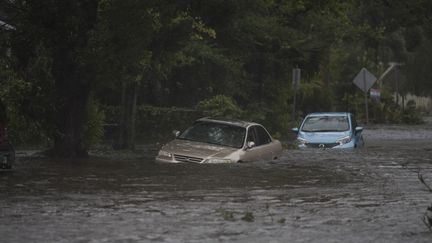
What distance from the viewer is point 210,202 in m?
11.6

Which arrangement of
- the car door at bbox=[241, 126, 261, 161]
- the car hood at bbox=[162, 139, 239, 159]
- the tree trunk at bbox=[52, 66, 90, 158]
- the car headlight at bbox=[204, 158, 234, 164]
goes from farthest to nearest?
1. the tree trunk at bbox=[52, 66, 90, 158]
2. the car door at bbox=[241, 126, 261, 161]
3. the car hood at bbox=[162, 139, 239, 159]
4. the car headlight at bbox=[204, 158, 234, 164]

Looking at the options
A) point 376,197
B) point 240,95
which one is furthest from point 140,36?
point 240,95

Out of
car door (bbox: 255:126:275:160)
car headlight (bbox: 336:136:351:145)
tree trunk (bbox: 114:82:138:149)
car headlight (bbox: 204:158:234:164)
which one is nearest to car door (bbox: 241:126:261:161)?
car door (bbox: 255:126:275:160)

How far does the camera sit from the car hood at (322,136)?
2494cm

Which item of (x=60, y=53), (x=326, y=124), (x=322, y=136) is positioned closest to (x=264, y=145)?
(x=60, y=53)

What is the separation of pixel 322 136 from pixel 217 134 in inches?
292

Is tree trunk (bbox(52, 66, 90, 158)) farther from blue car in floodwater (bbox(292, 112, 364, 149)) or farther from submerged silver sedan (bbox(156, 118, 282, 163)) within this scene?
blue car in floodwater (bbox(292, 112, 364, 149))

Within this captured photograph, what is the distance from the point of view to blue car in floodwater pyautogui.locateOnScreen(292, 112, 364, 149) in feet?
81.8

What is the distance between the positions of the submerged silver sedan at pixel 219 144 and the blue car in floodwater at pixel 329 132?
17.7 feet

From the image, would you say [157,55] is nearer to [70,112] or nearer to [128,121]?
[128,121]

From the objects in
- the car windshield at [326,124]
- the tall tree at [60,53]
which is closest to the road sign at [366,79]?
the car windshield at [326,124]

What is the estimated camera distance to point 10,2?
58.3ft

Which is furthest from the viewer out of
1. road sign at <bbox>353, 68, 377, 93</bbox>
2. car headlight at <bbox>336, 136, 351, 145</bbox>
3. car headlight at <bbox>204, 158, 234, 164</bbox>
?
road sign at <bbox>353, 68, 377, 93</bbox>

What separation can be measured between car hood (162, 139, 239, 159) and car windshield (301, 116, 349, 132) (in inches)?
331
